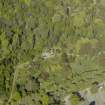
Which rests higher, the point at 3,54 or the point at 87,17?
the point at 87,17

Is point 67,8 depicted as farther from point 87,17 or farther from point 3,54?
point 3,54

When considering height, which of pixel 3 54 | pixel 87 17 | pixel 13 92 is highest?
pixel 87 17

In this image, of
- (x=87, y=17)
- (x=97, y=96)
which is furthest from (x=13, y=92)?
(x=87, y=17)

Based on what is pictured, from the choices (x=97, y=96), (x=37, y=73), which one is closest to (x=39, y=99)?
(x=97, y=96)

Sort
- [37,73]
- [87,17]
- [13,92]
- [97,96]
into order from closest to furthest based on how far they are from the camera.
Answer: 1. [97,96]
2. [13,92]
3. [37,73]
4. [87,17]

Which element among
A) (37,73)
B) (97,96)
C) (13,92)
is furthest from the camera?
(37,73)

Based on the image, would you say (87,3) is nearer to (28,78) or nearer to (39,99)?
(28,78)

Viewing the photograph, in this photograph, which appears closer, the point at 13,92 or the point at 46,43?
the point at 13,92
